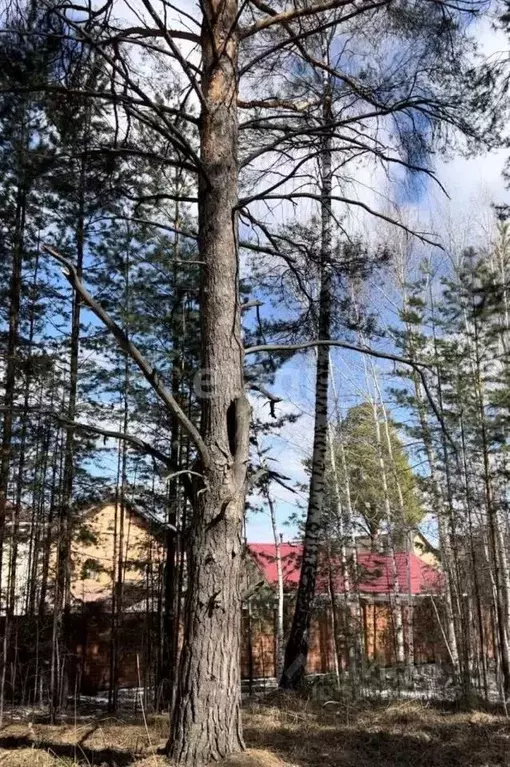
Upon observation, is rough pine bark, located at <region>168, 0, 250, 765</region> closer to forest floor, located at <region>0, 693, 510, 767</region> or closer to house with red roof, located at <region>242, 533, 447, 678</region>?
forest floor, located at <region>0, 693, 510, 767</region>

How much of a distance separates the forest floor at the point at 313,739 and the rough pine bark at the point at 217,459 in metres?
0.27

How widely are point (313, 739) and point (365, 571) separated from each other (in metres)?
9.31

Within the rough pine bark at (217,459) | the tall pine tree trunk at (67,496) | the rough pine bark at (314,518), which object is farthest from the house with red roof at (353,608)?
the rough pine bark at (217,459)

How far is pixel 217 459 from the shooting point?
3764 millimetres

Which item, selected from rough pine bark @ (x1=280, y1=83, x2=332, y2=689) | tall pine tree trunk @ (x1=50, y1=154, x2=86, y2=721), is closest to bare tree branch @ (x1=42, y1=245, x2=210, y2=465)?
rough pine bark @ (x1=280, y1=83, x2=332, y2=689)

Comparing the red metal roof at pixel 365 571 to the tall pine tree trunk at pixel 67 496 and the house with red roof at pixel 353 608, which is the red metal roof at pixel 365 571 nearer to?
the house with red roof at pixel 353 608

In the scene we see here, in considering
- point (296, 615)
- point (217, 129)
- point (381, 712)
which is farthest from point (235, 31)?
point (296, 615)

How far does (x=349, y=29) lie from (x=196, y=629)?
191 inches

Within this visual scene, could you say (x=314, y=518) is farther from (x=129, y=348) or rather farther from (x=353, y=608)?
(x=353, y=608)

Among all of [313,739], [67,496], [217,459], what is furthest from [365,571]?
[217,459]

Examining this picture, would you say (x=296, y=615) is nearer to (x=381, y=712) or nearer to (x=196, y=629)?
(x=381, y=712)

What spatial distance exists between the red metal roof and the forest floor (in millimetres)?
5176

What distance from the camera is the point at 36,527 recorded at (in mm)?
9461

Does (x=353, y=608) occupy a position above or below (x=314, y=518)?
below
